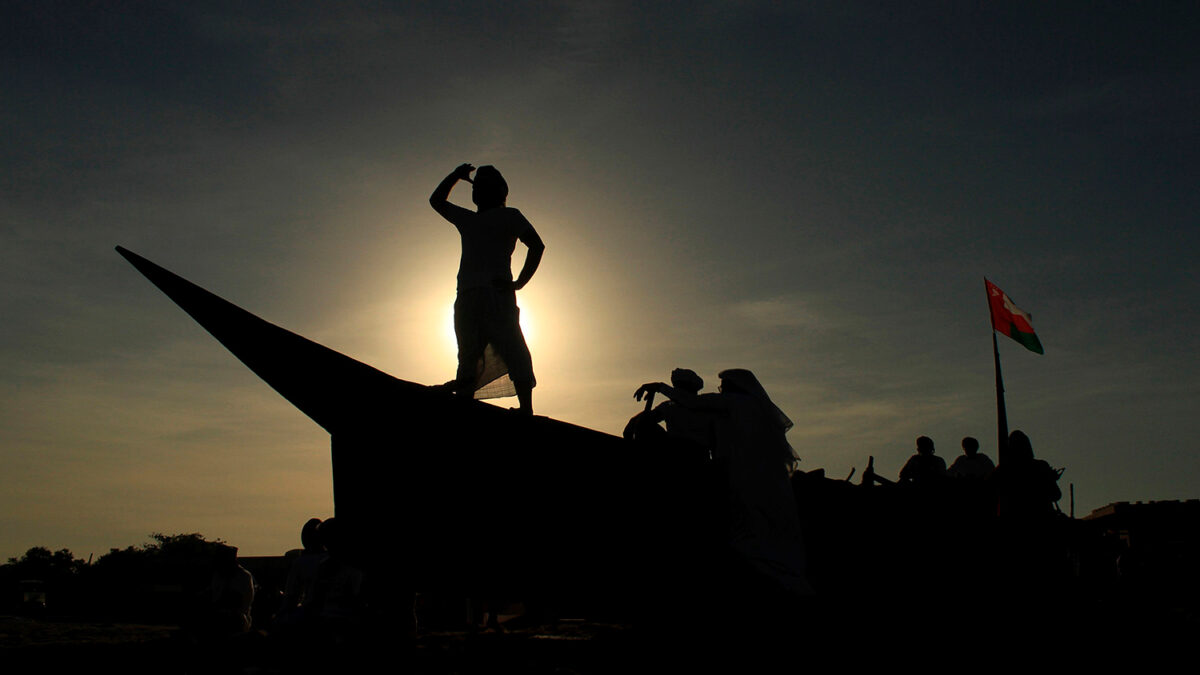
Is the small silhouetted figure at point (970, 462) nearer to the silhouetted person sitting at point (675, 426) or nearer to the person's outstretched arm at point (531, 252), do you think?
the silhouetted person sitting at point (675, 426)

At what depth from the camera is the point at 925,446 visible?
1120 centimetres

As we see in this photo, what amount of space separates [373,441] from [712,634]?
262 cm

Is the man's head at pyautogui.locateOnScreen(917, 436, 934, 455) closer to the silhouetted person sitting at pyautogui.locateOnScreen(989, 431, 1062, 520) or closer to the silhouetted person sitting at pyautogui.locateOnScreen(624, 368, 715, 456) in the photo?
the silhouetted person sitting at pyautogui.locateOnScreen(989, 431, 1062, 520)

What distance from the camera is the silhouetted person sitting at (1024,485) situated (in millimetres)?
8578

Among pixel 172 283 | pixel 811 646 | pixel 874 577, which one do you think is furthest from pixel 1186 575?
pixel 172 283

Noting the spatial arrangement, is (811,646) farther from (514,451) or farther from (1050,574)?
(1050,574)

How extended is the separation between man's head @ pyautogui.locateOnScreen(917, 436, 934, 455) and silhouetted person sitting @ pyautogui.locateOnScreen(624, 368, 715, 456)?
18.9 ft

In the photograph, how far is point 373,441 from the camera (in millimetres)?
5387

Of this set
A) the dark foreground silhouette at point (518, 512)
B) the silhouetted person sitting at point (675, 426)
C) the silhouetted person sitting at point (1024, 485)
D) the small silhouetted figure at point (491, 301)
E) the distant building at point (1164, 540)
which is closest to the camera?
the dark foreground silhouette at point (518, 512)

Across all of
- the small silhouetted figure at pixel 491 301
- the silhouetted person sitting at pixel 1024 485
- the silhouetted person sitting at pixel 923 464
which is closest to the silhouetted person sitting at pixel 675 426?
the small silhouetted figure at pixel 491 301

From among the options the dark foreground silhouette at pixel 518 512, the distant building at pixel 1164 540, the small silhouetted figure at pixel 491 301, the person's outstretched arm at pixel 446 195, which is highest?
the person's outstretched arm at pixel 446 195

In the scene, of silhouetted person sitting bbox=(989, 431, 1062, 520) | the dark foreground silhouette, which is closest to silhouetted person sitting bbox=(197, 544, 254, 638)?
the dark foreground silhouette

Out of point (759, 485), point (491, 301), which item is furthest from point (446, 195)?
point (759, 485)

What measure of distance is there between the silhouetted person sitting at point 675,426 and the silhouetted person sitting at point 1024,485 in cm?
406
